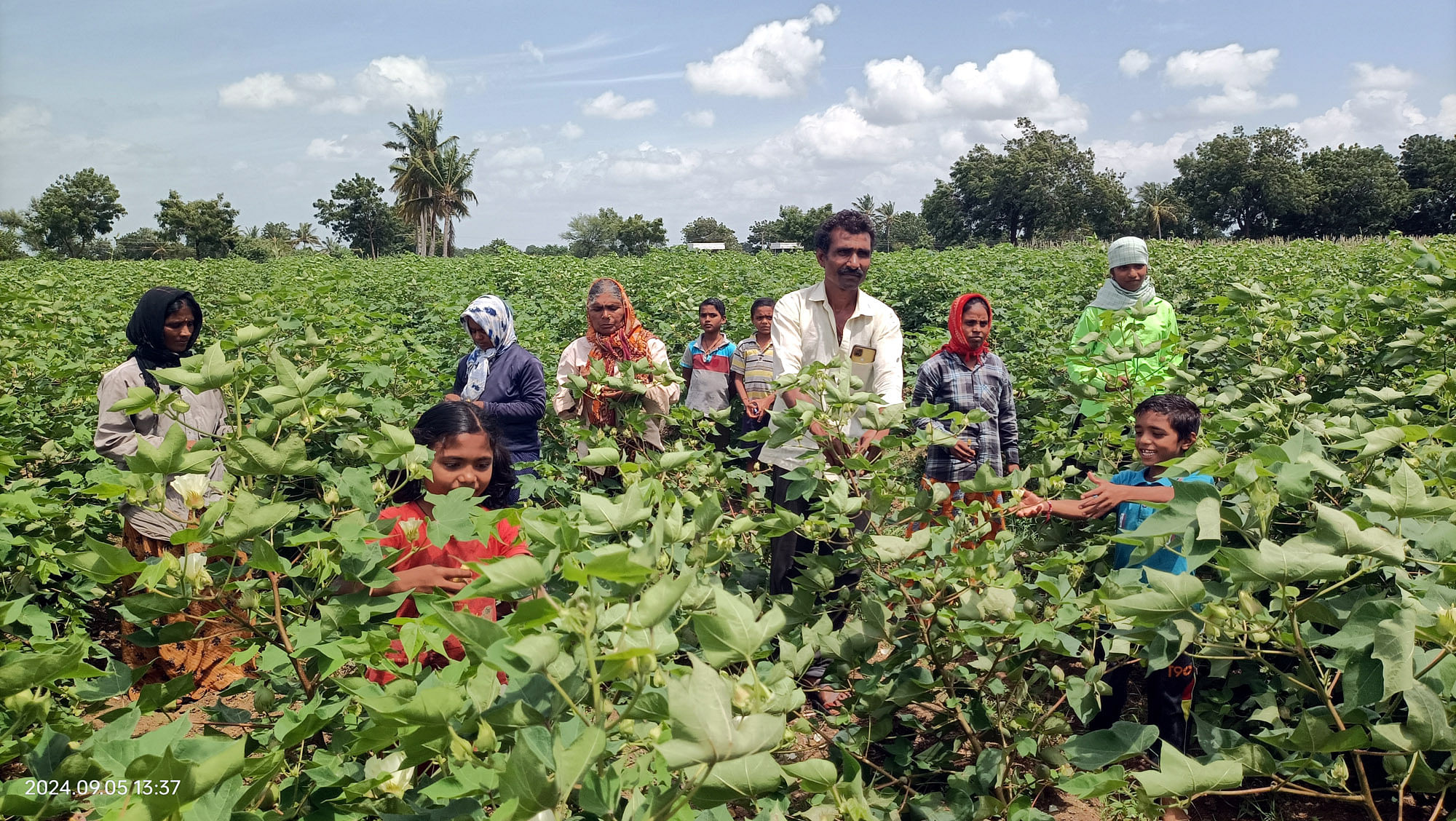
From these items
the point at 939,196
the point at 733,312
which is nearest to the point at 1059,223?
the point at 939,196

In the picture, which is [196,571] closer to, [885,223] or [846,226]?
[846,226]

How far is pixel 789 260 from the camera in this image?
59.5 feet

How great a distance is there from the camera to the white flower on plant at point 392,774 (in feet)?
3.27

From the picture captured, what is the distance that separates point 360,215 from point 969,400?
68013mm

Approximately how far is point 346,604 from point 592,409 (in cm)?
234

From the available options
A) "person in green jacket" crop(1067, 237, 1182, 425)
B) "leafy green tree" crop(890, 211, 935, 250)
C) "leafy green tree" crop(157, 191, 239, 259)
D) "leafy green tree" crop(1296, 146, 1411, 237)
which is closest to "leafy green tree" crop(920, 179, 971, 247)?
"leafy green tree" crop(1296, 146, 1411, 237)

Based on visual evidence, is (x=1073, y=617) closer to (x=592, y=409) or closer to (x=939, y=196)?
(x=592, y=409)

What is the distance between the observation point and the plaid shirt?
12.4 feet

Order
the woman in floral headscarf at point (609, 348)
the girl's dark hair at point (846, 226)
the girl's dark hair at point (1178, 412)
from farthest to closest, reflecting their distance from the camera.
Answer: the woman in floral headscarf at point (609, 348) → the girl's dark hair at point (846, 226) → the girl's dark hair at point (1178, 412)

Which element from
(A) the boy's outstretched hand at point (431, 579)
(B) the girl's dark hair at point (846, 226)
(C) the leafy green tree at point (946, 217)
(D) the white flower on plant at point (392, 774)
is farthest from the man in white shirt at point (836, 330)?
(C) the leafy green tree at point (946, 217)

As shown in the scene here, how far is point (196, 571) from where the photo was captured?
3.71 feet

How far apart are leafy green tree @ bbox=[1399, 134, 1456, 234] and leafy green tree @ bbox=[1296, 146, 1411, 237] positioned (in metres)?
1.34

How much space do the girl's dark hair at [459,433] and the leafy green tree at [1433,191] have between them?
65.0 meters

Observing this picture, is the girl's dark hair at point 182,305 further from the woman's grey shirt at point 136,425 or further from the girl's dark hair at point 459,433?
the girl's dark hair at point 459,433
